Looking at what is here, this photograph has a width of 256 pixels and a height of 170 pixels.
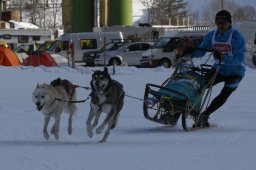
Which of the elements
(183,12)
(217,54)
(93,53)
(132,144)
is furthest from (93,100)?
(183,12)

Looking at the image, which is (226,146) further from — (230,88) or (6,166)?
(6,166)

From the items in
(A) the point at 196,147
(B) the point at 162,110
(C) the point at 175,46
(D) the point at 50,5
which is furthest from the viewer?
(D) the point at 50,5

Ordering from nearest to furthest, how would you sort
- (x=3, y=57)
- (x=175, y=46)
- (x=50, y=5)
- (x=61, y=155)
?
(x=61, y=155)
(x=3, y=57)
(x=175, y=46)
(x=50, y=5)

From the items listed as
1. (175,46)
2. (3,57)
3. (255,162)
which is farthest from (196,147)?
(175,46)

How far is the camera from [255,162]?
604 centimetres

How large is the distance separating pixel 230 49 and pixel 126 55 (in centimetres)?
2270

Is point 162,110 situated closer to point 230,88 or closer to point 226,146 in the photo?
point 230,88

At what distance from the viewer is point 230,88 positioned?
340 inches

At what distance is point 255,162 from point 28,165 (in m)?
2.05

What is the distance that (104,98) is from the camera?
24.5ft

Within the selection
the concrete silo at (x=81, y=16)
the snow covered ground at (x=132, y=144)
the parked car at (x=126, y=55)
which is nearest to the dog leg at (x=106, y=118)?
the snow covered ground at (x=132, y=144)

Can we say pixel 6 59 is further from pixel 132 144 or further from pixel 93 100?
pixel 132 144

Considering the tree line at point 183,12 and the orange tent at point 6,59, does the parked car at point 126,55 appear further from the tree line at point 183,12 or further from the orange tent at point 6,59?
the tree line at point 183,12

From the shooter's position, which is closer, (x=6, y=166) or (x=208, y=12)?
(x=6, y=166)
